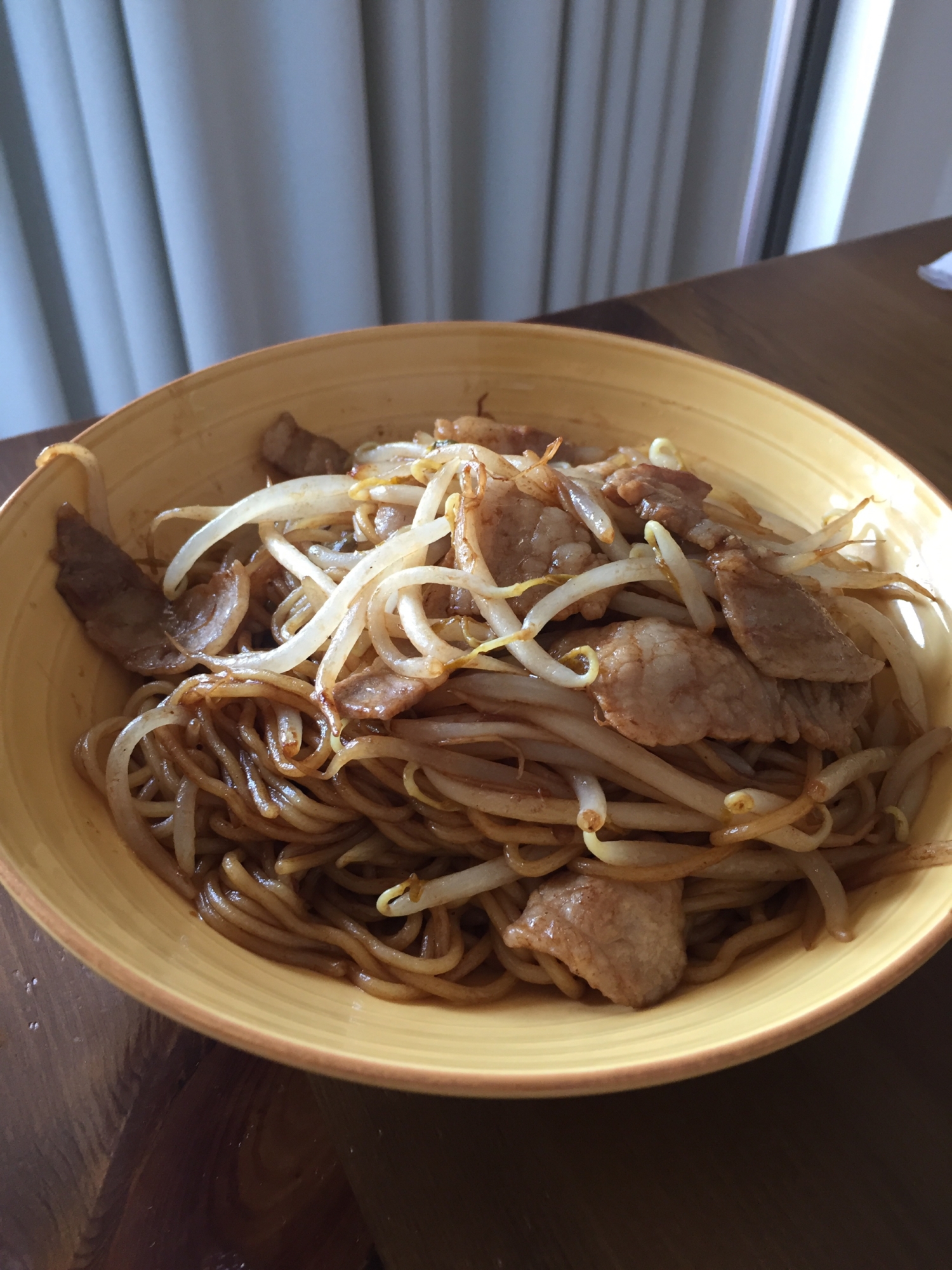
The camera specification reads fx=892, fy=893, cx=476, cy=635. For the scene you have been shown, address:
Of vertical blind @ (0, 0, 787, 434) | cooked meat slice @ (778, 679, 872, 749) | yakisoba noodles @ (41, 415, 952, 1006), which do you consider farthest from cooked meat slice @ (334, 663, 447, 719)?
vertical blind @ (0, 0, 787, 434)

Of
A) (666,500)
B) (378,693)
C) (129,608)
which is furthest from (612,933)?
(129,608)

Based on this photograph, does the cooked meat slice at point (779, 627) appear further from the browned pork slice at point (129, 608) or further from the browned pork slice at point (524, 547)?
the browned pork slice at point (129, 608)

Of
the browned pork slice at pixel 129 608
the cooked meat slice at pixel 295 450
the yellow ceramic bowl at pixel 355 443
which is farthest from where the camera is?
the cooked meat slice at pixel 295 450

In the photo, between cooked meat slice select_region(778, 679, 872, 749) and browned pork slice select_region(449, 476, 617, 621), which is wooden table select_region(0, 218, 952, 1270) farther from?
browned pork slice select_region(449, 476, 617, 621)

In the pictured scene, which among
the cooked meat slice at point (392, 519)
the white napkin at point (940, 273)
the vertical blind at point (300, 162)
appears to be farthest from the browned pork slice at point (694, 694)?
the vertical blind at point (300, 162)

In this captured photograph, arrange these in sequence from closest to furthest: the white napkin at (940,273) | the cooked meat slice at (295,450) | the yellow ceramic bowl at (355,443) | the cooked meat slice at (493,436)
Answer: the yellow ceramic bowl at (355,443)
the cooked meat slice at (493,436)
the cooked meat slice at (295,450)
the white napkin at (940,273)

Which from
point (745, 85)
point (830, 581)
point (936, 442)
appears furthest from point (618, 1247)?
point (745, 85)
